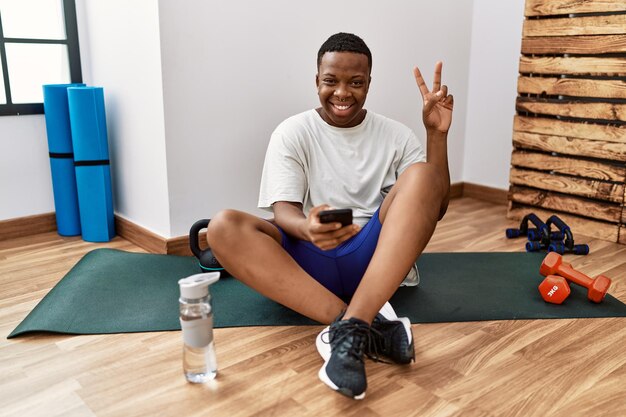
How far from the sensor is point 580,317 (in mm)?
1605

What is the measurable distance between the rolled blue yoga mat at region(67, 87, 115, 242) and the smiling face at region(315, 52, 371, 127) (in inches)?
40.0

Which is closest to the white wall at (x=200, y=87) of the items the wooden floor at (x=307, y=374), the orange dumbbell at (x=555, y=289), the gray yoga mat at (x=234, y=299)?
the gray yoga mat at (x=234, y=299)

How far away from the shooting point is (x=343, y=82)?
1.57 metres

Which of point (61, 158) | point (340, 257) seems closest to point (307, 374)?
point (340, 257)

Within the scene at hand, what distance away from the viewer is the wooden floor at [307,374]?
3.84 feet

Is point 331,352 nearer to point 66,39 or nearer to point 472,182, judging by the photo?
point 66,39

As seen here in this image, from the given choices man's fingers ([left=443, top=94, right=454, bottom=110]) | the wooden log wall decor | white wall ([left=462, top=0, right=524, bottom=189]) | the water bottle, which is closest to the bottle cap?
the water bottle

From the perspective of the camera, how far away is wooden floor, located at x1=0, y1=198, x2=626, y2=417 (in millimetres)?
1170

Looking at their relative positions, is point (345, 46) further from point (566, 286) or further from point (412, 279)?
point (566, 286)

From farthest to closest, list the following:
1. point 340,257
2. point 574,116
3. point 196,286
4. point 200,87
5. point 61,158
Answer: point 574,116
point 61,158
point 200,87
point 340,257
point 196,286

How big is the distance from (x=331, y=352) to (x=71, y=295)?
0.89m

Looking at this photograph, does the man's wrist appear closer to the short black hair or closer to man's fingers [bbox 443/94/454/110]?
man's fingers [bbox 443/94/454/110]

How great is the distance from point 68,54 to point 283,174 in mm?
1347

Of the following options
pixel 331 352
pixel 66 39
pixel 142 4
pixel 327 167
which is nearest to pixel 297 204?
pixel 327 167
